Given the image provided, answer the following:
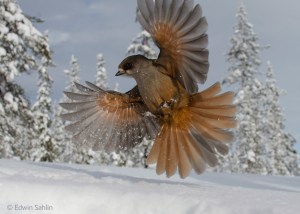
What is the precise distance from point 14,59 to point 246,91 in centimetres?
1453

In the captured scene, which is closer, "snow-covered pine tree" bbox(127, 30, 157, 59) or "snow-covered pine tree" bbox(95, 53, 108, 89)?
"snow-covered pine tree" bbox(127, 30, 157, 59)

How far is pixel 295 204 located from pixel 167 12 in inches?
70.7

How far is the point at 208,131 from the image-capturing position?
3.79 metres

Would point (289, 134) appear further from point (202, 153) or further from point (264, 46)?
point (202, 153)

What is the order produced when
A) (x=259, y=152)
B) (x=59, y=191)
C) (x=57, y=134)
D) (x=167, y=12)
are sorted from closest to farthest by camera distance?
1. (x=59, y=191)
2. (x=167, y=12)
3. (x=259, y=152)
4. (x=57, y=134)

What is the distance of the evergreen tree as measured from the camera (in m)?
29.1

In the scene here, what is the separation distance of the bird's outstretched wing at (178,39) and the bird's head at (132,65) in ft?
0.46

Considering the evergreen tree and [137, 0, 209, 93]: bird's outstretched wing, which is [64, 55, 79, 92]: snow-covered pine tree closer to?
the evergreen tree

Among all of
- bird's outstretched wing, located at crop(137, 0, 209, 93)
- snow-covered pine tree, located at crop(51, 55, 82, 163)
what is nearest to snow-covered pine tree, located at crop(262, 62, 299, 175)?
snow-covered pine tree, located at crop(51, 55, 82, 163)

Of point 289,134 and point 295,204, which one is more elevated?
point 289,134

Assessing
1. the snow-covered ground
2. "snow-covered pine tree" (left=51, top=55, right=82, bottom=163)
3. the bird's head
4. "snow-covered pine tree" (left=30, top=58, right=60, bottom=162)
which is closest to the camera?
the snow-covered ground

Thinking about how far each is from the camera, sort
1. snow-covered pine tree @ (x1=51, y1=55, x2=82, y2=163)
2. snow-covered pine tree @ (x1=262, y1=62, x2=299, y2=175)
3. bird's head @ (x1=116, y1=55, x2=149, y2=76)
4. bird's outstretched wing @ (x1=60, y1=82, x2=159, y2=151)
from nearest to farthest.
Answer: bird's head @ (x1=116, y1=55, x2=149, y2=76)
bird's outstretched wing @ (x1=60, y1=82, x2=159, y2=151)
snow-covered pine tree @ (x1=262, y1=62, x2=299, y2=175)
snow-covered pine tree @ (x1=51, y1=55, x2=82, y2=163)

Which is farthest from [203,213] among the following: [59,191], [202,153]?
[202,153]

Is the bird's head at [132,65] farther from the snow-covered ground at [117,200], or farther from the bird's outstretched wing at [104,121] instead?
the snow-covered ground at [117,200]
